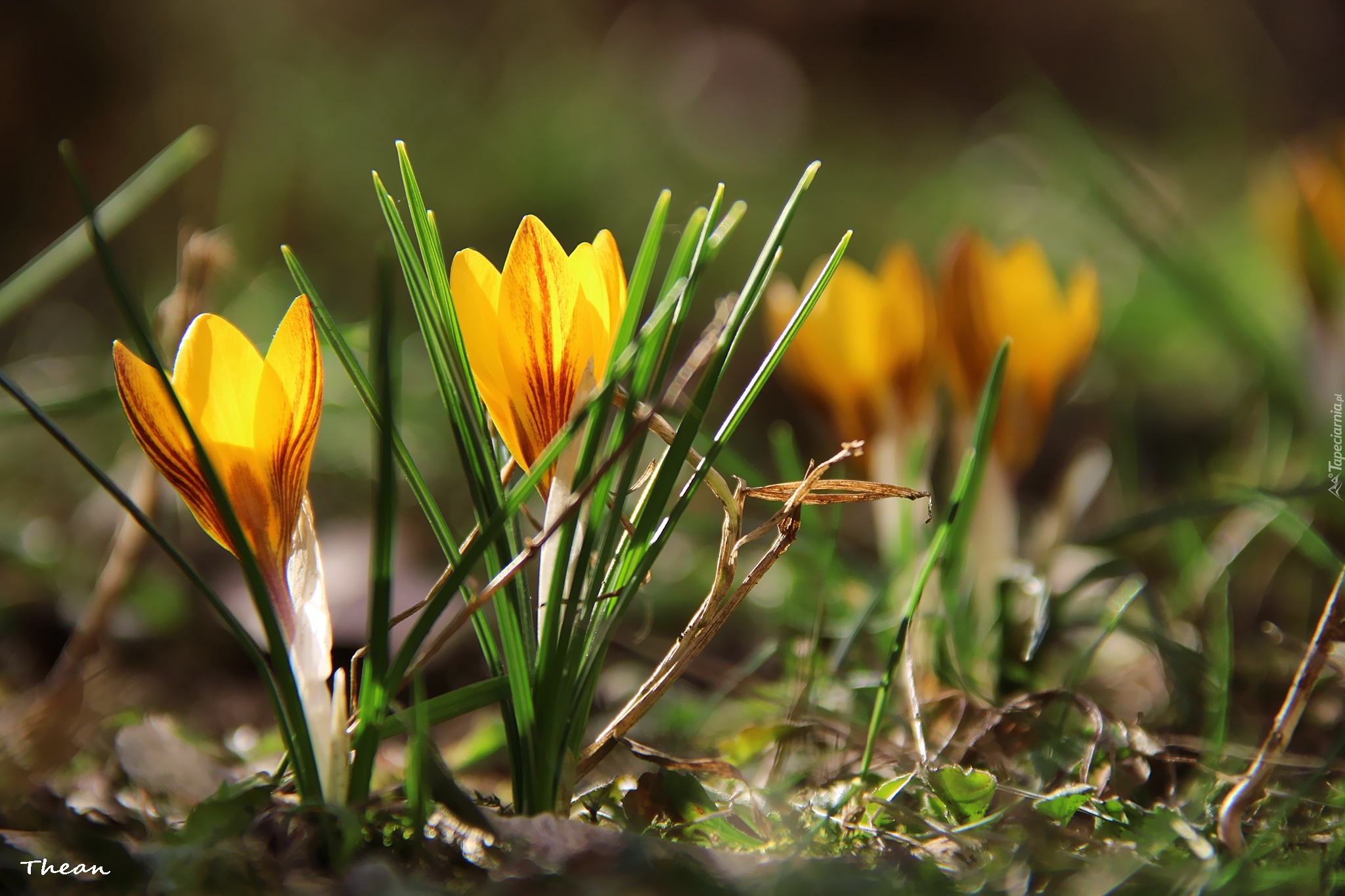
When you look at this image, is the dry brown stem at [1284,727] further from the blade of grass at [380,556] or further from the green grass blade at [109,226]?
the green grass blade at [109,226]

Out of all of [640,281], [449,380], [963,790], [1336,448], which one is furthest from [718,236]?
[1336,448]

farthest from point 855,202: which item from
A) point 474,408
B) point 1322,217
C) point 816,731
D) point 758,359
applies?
point 474,408

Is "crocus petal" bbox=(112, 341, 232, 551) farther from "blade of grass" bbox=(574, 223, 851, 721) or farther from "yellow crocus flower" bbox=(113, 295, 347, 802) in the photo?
"blade of grass" bbox=(574, 223, 851, 721)

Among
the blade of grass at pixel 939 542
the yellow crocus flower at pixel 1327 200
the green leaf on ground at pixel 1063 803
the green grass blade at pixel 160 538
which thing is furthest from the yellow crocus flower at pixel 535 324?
the yellow crocus flower at pixel 1327 200

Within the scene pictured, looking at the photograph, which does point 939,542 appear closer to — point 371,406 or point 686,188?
point 371,406

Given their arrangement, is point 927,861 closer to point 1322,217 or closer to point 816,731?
point 816,731

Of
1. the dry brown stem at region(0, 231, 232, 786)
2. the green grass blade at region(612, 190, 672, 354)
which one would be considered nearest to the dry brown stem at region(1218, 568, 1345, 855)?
the green grass blade at region(612, 190, 672, 354)
